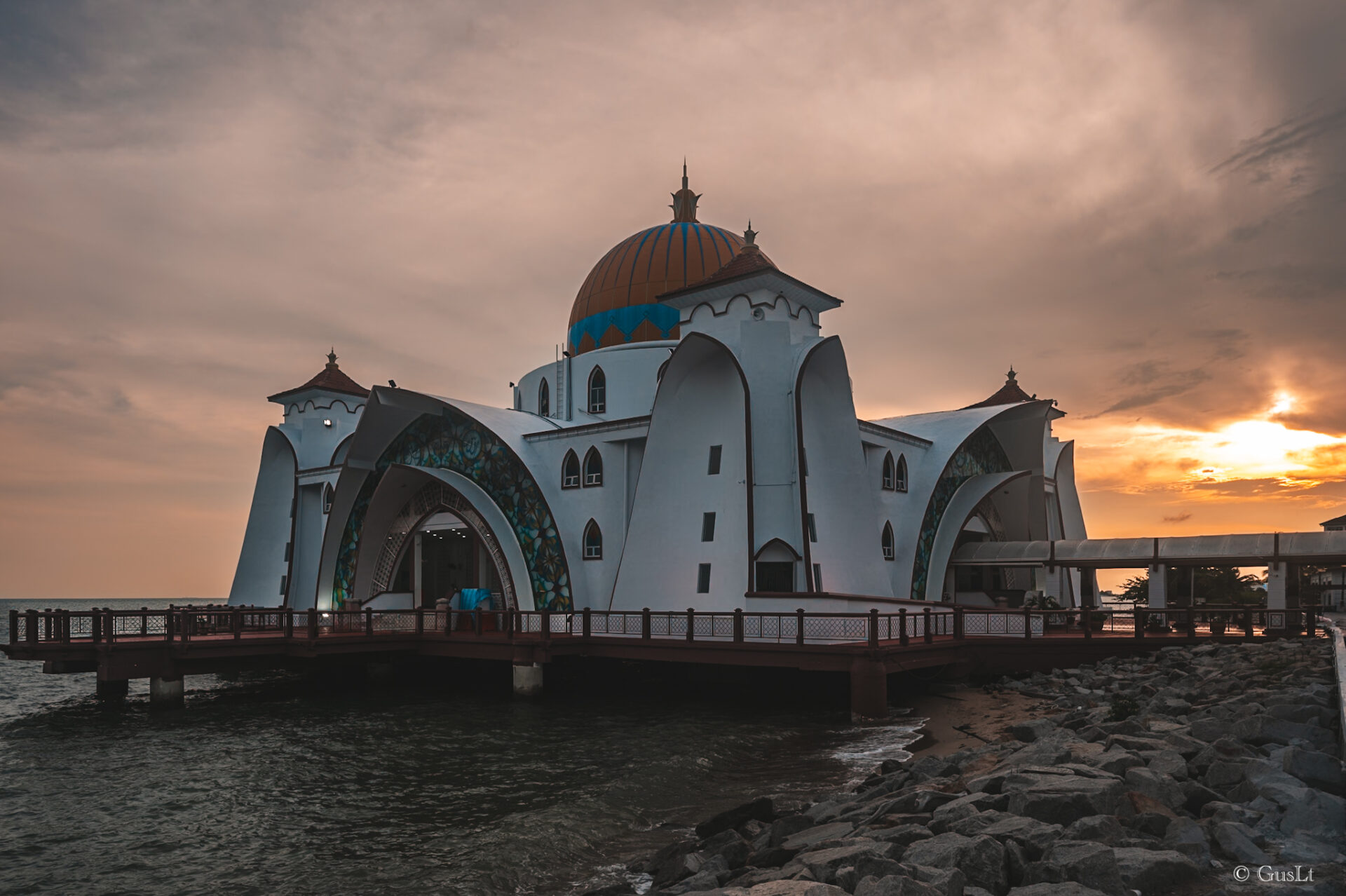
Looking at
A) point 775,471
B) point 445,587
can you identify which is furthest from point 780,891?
point 445,587

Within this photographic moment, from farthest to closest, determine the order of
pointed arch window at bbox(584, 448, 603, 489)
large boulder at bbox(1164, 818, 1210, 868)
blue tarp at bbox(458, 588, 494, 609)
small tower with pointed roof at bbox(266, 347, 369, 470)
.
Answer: small tower with pointed roof at bbox(266, 347, 369, 470), pointed arch window at bbox(584, 448, 603, 489), blue tarp at bbox(458, 588, 494, 609), large boulder at bbox(1164, 818, 1210, 868)

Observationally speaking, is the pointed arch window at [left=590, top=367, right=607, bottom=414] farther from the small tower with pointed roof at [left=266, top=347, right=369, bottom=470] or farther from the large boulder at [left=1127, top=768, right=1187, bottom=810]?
the large boulder at [left=1127, top=768, right=1187, bottom=810]

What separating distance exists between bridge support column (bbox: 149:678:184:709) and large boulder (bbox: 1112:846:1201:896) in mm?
21154

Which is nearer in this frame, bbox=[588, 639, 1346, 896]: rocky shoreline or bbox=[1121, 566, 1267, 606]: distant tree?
bbox=[588, 639, 1346, 896]: rocky shoreline

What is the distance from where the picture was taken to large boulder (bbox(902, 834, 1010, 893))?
6.61m

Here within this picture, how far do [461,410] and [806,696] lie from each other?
533 inches

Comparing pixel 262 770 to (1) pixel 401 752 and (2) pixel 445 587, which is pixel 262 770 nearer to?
(1) pixel 401 752

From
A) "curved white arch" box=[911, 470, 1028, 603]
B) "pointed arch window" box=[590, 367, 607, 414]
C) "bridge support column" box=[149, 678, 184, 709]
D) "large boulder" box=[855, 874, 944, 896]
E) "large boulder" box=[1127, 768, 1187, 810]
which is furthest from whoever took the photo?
"pointed arch window" box=[590, 367, 607, 414]

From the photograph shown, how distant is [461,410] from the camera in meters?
28.8

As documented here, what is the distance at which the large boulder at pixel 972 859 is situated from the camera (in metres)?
6.61

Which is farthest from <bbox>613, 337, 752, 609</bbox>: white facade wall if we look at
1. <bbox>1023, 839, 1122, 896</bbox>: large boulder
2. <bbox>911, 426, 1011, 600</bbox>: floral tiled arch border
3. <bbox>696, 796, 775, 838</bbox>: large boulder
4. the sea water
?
<bbox>1023, 839, 1122, 896</bbox>: large boulder

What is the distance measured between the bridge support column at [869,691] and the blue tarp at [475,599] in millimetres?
11724

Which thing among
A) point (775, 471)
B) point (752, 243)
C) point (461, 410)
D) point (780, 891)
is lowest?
point (780, 891)

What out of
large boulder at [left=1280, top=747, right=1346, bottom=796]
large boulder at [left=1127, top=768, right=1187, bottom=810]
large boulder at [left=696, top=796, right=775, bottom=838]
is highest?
large boulder at [left=1280, top=747, right=1346, bottom=796]
